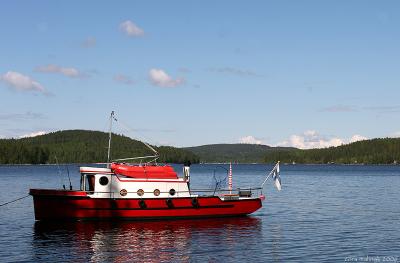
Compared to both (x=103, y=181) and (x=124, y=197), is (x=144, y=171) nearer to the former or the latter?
(x=124, y=197)

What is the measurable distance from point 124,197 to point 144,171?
7.99 feet

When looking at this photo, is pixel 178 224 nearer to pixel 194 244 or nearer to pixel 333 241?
pixel 194 244

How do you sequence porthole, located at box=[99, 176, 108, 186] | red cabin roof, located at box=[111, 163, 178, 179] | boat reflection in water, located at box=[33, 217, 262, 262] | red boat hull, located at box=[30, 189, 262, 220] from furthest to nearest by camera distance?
1. red cabin roof, located at box=[111, 163, 178, 179]
2. porthole, located at box=[99, 176, 108, 186]
3. red boat hull, located at box=[30, 189, 262, 220]
4. boat reflection in water, located at box=[33, 217, 262, 262]

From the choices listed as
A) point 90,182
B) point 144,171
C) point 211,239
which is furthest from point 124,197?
point 211,239

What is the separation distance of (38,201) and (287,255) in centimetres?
1963

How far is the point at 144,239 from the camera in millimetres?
35719

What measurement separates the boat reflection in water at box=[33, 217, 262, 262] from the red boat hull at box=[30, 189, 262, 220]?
1.92ft

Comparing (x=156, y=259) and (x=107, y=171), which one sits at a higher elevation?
(x=107, y=171)

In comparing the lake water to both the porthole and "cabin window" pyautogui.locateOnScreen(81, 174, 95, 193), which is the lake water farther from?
the porthole

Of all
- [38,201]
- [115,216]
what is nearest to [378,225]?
[115,216]

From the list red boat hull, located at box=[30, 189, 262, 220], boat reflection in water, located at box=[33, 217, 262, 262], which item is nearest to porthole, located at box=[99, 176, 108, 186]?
red boat hull, located at box=[30, 189, 262, 220]

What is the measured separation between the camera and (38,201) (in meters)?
41.7

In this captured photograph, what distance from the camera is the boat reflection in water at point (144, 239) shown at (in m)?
30.8

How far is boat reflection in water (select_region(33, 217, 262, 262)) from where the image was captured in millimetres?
30781
